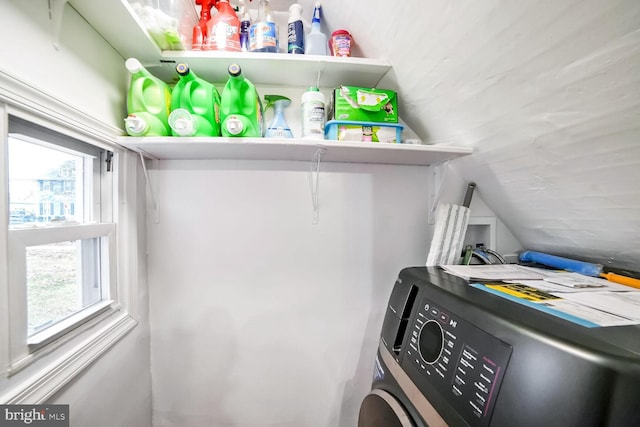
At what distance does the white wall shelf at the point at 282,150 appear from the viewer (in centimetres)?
98

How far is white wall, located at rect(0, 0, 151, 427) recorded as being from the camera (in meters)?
0.68

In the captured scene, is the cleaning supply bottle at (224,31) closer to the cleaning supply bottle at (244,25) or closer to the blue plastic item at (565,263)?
the cleaning supply bottle at (244,25)

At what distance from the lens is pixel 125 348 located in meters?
1.11

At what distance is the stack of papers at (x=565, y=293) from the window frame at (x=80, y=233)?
1.34 metres

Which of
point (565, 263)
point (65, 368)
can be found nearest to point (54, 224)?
point (65, 368)

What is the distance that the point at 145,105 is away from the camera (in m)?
0.98

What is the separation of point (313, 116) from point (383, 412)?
1.14 metres

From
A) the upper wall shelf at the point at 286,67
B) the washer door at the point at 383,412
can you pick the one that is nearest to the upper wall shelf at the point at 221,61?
the upper wall shelf at the point at 286,67

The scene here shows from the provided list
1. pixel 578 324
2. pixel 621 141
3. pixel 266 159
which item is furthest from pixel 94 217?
pixel 621 141

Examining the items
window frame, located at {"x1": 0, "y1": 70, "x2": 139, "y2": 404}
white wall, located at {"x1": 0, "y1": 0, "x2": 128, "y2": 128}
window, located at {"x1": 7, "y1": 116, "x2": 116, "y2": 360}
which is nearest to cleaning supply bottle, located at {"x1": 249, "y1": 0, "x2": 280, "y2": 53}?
white wall, located at {"x1": 0, "y1": 0, "x2": 128, "y2": 128}

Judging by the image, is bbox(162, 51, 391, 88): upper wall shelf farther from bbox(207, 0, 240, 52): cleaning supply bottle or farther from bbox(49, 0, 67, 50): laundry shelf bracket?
bbox(49, 0, 67, 50): laundry shelf bracket

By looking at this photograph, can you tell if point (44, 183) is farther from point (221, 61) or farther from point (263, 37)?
point (263, 37)

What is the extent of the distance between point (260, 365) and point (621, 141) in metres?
1.73

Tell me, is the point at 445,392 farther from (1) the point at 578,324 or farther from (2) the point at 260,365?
(2) the point at 260,365
